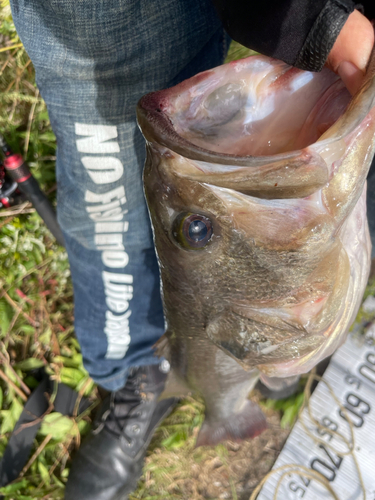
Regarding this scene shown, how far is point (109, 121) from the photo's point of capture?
1481 millimetres

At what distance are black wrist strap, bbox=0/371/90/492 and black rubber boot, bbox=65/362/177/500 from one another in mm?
298

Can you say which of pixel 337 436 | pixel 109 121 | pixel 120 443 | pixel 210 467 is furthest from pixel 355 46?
pixel 210 467

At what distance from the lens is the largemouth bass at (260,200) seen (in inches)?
30.8

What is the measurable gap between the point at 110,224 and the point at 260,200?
1.10 metres

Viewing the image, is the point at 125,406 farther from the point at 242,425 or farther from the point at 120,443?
the point at 242,425

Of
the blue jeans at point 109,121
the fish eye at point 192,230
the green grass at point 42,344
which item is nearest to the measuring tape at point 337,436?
the green grass at point 42,344

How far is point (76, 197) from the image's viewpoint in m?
1.77

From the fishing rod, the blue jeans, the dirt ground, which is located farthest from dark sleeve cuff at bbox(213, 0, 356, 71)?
the dirt ground

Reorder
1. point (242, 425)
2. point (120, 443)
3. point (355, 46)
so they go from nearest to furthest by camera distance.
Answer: point (355, 46) < point (242, 425) < point (120, 443)

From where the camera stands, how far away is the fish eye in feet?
2.97

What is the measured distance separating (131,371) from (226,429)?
2.47 feet

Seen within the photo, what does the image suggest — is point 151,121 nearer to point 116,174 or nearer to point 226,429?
point 116,174

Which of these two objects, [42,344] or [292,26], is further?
[42,344]

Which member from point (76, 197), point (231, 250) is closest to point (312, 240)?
point (231, 250)
